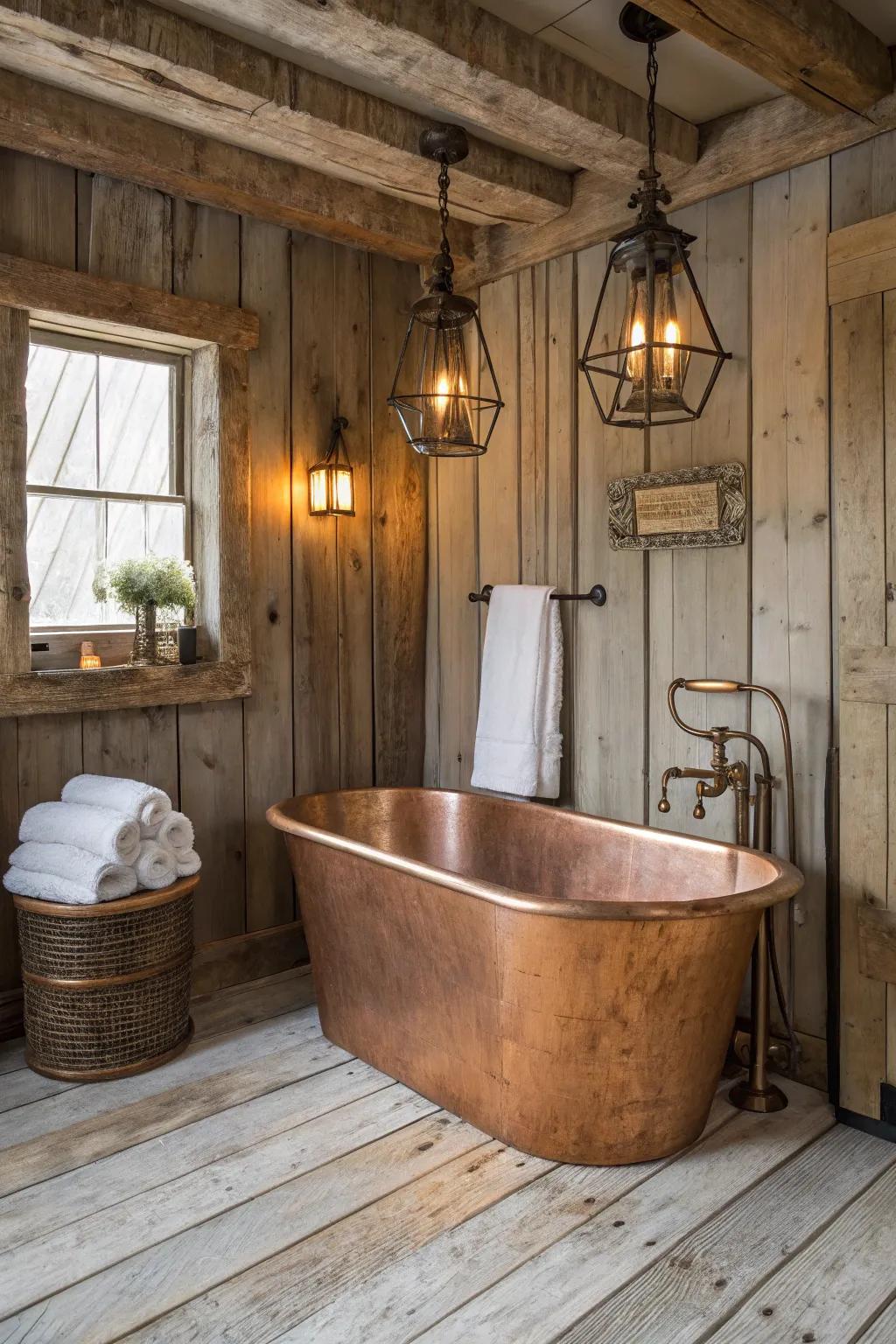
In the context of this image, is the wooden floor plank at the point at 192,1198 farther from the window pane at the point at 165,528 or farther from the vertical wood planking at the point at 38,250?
the window pane at the point at 165,528

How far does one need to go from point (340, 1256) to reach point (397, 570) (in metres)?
2.20

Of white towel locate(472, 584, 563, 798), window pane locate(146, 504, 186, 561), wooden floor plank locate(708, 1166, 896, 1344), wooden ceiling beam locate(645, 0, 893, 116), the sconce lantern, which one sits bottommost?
wooden floor plank locate(708, 1166, 896, 1344)

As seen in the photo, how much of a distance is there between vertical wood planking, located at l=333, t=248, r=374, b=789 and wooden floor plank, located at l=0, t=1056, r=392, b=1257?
1.13 m

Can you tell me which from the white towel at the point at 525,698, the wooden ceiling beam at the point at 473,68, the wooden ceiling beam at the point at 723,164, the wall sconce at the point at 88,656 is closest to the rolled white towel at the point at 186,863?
the wall sconce at the point at 88,656

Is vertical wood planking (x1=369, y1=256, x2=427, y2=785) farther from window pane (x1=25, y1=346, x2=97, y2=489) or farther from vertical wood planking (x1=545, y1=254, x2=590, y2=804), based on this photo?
window pane (x1=25, y1=346, x2=97, y2=489)

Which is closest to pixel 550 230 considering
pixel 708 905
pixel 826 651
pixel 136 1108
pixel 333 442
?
pixel 333 442

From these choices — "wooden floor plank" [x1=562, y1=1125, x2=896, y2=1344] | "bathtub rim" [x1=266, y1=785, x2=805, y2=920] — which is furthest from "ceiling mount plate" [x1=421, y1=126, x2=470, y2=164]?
"wooden floor plank" [x1=562, y1=1125, x2=896, y2=1344]

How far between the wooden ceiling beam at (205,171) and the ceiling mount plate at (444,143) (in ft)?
1.41

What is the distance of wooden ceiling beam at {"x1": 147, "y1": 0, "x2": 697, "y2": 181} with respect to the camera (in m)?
1.97

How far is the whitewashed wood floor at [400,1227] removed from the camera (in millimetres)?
1647

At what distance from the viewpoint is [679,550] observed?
2729 millimetres

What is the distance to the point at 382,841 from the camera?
3.12m

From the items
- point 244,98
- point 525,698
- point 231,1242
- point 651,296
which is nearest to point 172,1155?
point 231,1242

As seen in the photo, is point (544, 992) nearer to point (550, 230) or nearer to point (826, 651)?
point (826, 651)
